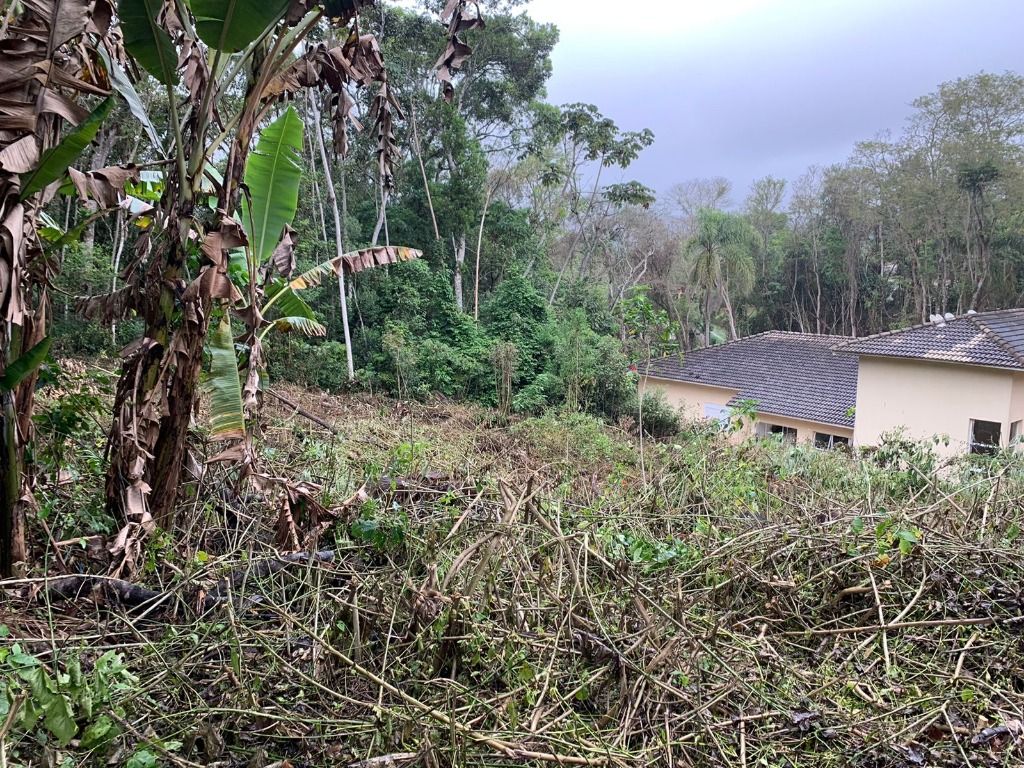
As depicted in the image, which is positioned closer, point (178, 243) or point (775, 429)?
point (178, 243)

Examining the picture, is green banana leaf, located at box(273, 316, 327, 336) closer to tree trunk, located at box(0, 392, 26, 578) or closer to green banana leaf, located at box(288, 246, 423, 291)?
green banana leaf, located at box(288, 246, 423, 291)

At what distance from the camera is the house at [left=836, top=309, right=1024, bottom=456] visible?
1173cm

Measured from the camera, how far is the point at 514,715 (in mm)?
1710

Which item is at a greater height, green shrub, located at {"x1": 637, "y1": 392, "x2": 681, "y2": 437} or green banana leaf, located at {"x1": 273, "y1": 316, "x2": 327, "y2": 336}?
green banana leaf, located at {"x1": 273, "y1": 316, "x2": 327, "y2": 336}

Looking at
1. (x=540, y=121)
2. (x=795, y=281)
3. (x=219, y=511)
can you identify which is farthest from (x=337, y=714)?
(x=795, y=281)

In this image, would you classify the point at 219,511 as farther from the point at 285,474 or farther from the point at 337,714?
the point at 337,714

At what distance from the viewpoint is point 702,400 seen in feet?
60.6

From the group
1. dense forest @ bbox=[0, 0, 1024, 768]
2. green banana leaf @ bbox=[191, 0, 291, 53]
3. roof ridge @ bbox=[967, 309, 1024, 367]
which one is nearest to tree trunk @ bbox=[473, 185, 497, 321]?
roof ridge @ bbox=[967, 309, 1024, 367]

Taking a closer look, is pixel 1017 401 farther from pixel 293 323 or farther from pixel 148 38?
pixel 148 38

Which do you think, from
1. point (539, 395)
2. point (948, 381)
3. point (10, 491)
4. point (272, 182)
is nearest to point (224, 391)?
point (10, 491)

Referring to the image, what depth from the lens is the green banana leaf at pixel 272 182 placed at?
3.71 m

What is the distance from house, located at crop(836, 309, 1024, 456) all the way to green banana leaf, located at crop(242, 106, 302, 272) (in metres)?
10.5

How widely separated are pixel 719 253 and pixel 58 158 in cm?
2219

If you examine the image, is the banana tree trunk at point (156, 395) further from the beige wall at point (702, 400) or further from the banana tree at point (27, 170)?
the beige wall at point (702, 400)
